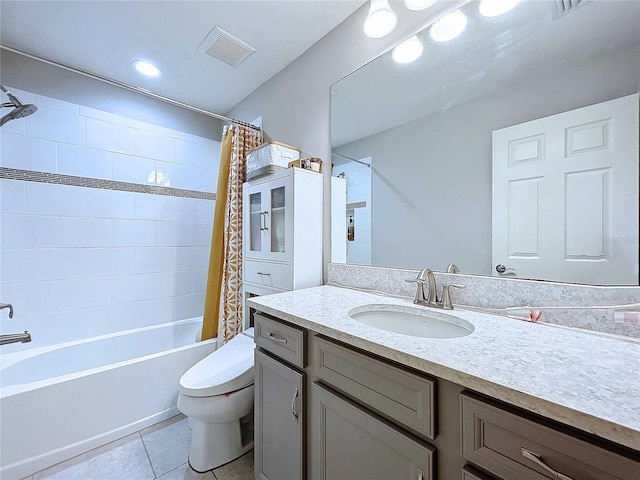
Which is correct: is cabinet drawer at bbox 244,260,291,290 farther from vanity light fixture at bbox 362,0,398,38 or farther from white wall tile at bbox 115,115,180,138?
white wall tile at bbox 115,115,180,138

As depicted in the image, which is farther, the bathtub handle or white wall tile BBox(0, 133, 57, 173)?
white wall tile BBox(0, 133, 57, 173)

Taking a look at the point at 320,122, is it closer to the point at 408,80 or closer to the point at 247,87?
the point at 408,80

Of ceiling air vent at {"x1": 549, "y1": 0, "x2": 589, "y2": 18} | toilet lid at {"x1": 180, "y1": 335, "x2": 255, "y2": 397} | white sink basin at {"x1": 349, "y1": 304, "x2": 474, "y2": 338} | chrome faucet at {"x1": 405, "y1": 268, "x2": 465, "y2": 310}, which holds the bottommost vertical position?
toilet lid at {"x1": 180, "y1": 335, "x2": 255, "y2": 397}

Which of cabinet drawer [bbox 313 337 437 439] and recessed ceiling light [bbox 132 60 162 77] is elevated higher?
recessed ceiling light [bbox 132 60 162 77]

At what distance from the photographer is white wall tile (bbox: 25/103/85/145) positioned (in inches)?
71.5

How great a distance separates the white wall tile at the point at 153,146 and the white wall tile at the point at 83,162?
234 millimetres

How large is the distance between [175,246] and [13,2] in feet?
5.52

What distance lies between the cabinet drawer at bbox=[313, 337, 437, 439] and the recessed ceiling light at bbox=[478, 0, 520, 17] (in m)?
1.34

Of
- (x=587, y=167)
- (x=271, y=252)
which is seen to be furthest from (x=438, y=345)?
(x=271, y=252)

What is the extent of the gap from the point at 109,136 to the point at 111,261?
0.98 metres

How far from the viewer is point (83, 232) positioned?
199cm

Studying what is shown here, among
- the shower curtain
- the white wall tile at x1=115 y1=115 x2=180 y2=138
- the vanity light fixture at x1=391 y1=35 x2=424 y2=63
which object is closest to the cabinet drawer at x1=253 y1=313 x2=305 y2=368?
the shower curtain

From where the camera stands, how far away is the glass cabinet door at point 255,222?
1772mm

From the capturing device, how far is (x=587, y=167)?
33.3 inches
